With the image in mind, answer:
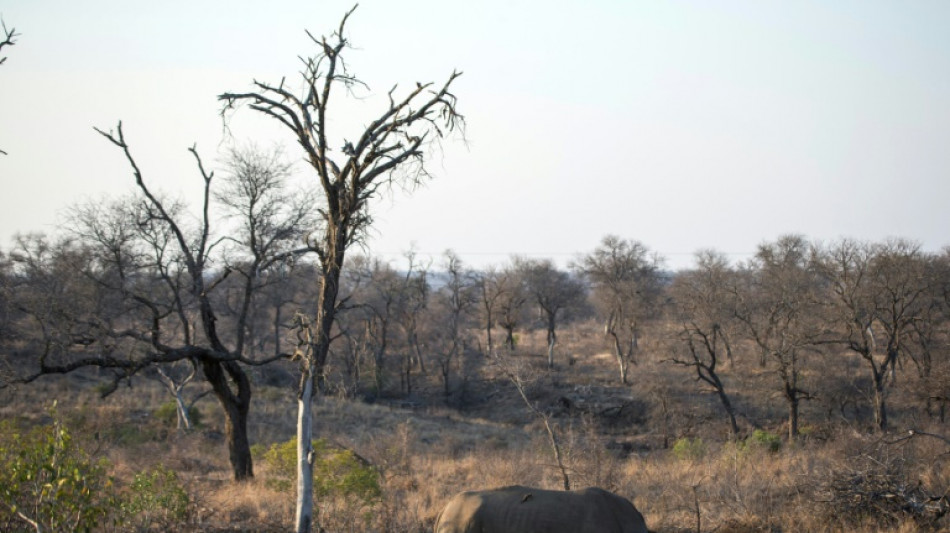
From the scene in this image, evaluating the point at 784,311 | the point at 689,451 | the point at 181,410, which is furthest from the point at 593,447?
the point at 784,311

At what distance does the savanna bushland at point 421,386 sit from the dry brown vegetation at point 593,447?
0.32ft

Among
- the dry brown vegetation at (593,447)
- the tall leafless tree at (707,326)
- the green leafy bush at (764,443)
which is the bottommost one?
the green leafy bush at (764,443)

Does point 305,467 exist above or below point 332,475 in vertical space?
above

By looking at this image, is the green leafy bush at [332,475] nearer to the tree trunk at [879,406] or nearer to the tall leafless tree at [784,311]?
the tall leafless tree at [784,311]

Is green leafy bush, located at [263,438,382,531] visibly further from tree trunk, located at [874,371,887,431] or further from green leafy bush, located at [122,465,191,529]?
tree trunk, located at [874,371,887,431]

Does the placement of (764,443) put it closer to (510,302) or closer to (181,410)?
(181,410)

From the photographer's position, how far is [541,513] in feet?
26.0

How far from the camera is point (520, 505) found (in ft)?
26.5

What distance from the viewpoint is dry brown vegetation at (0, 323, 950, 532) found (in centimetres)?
1069

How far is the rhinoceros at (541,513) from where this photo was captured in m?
7.83

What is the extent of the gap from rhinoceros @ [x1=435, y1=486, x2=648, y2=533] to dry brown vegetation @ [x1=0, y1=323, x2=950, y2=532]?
2568 millimetres

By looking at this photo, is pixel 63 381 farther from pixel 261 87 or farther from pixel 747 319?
pixel 747 319

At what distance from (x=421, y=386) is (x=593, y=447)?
1364 inches

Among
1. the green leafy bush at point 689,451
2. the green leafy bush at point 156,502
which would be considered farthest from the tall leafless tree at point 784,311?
the green leafy bush at point 156,502
